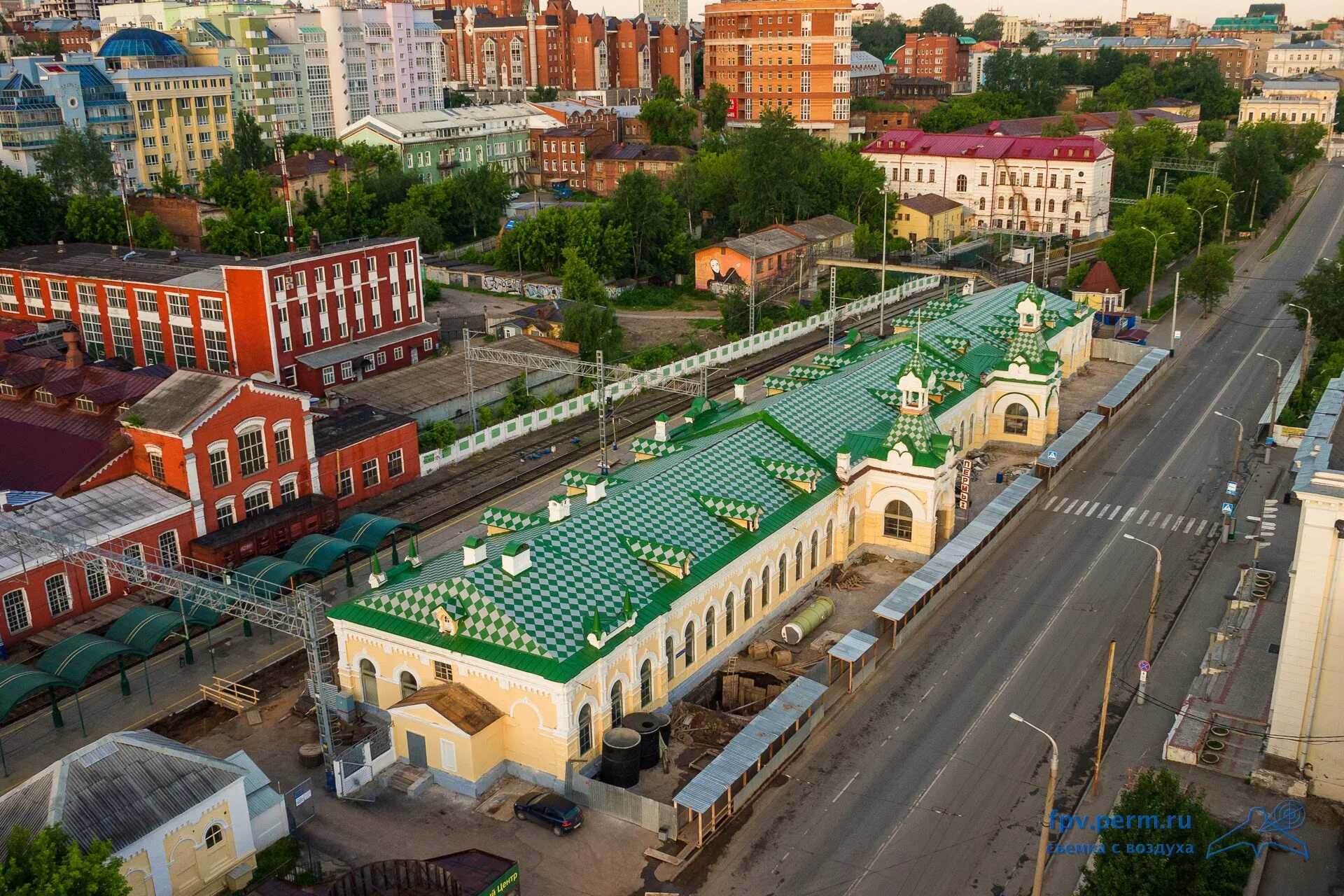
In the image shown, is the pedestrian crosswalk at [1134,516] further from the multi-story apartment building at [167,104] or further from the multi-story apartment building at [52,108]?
the multi-story apartment building at [52,108]

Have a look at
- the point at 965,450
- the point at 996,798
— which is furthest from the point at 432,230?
the point at 996,798

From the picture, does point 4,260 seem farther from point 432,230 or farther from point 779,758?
point 779,758

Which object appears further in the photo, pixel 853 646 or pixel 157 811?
pixel 853 646

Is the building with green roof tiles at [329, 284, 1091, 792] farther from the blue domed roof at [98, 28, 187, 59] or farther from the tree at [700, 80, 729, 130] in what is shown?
the tree at [700, 80, 729, 130]

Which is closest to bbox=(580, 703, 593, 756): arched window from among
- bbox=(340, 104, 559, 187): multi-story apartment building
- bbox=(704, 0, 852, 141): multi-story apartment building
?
bbox=(340, 104, 559, 187): multi-story apartment building

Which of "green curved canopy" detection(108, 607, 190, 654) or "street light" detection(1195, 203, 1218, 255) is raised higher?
"street light" detection(1195, 203, 1218, 255)

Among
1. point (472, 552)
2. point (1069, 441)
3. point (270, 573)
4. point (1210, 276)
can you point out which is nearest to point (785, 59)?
point (1210, 276)

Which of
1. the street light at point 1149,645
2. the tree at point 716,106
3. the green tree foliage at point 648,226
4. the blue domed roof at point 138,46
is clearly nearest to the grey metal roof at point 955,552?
the street light at point 1149,645

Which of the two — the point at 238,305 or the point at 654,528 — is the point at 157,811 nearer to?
the point at 654,528
